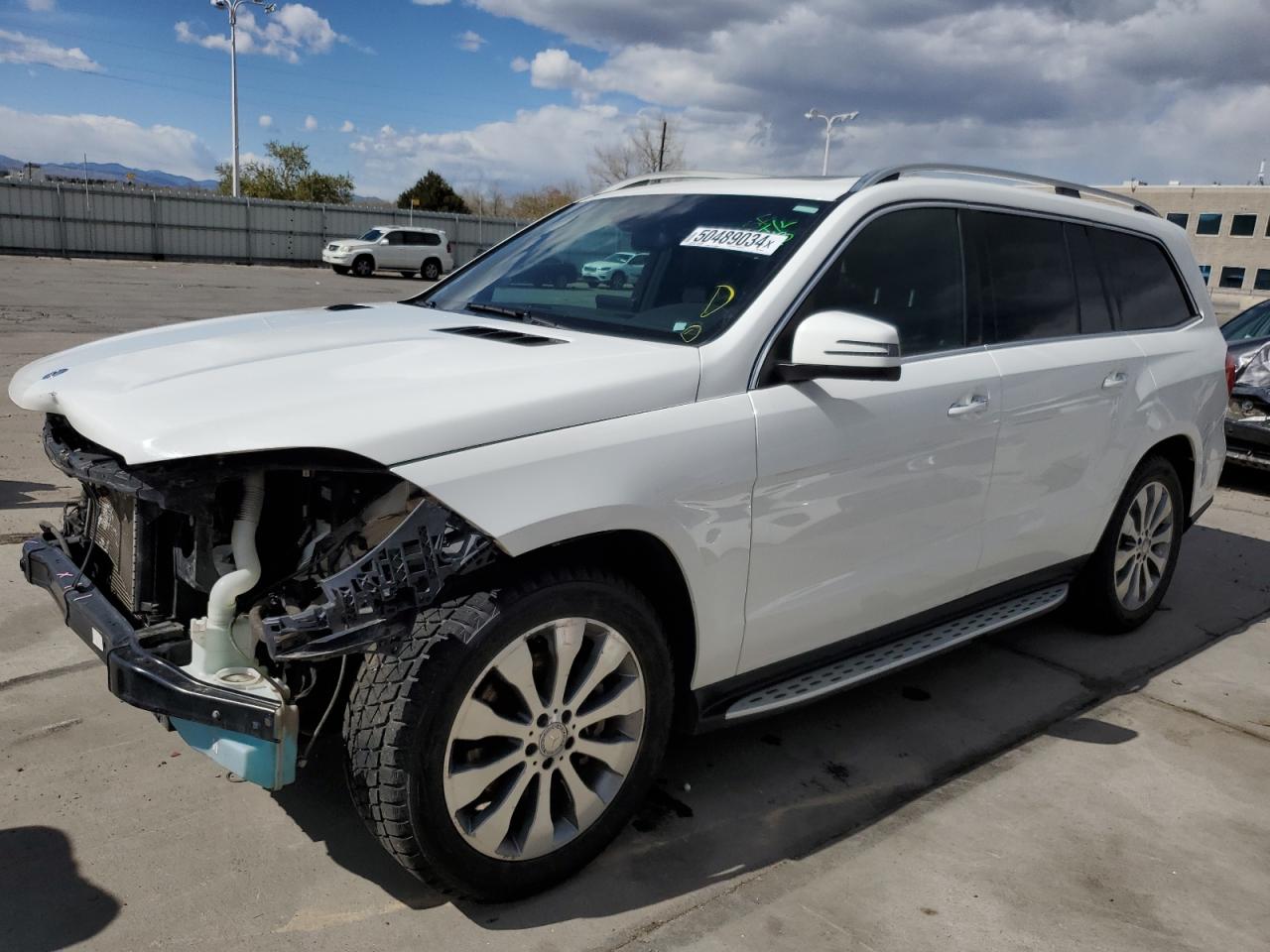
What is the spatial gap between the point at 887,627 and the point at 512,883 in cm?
154

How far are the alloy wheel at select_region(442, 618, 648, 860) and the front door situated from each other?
0.48 meters

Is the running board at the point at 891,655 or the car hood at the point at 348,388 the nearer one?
the car hood at the point at 348,388

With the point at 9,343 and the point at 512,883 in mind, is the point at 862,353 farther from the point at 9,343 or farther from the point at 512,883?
the point at 9,343

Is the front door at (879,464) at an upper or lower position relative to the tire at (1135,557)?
upper

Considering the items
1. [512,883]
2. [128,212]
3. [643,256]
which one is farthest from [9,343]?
[128,212]

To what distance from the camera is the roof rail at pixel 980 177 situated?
3.43 m

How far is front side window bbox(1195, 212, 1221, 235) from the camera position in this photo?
228 ft

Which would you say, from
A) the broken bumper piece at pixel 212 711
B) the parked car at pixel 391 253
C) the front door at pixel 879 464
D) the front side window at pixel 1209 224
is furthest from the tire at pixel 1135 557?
A: the front side window at pixel 1209 224

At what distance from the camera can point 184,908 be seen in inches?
103

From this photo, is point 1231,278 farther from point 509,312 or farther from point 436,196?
point 509,312

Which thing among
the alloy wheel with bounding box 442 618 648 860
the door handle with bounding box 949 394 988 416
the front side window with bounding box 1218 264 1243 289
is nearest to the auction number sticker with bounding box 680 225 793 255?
the door handle with bounding box 949 394 988 416

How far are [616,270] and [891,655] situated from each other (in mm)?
1579

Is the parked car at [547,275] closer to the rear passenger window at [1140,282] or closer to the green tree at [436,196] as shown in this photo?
the rear passenger window at [1140,282]

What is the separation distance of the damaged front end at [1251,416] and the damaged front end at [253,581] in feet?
24.5
